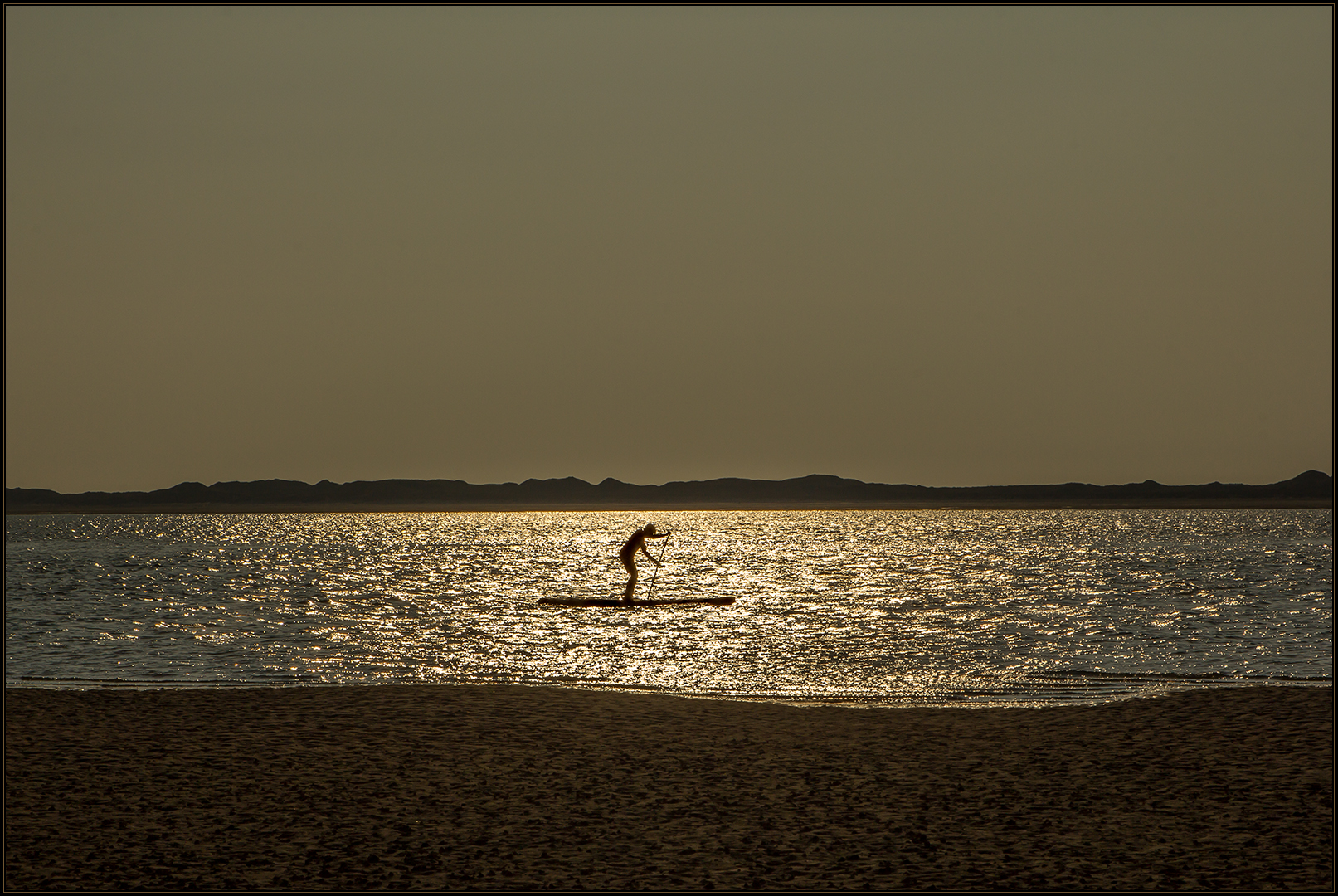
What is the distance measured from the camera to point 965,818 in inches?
440

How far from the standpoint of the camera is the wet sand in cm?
953

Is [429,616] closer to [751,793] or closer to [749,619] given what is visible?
[749,619]

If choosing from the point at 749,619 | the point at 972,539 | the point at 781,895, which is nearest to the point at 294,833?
the point at 781,895

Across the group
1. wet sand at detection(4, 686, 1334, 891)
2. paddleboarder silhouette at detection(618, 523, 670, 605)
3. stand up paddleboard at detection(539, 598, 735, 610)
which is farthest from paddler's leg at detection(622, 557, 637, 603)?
wet sand at detection(4, 686, 1334, 891)

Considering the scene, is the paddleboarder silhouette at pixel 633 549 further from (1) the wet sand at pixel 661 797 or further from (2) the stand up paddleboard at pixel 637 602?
(1) the wet sand at pixel 661 797

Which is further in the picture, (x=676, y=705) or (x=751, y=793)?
(x=676, y=705)

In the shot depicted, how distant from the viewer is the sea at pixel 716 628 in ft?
88.9

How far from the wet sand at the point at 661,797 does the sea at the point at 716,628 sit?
598cm

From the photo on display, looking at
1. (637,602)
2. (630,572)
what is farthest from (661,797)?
(637,602)

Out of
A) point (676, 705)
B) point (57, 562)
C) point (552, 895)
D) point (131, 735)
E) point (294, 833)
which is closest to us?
point (552, 895)

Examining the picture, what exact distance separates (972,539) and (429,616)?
118952 mm

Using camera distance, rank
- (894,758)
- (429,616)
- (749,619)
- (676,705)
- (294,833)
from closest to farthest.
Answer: (294,833) → (894,758) → (676,705) → (749,619) → (429,616)

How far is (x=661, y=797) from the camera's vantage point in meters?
12.1

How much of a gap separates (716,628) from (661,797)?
2789cm
